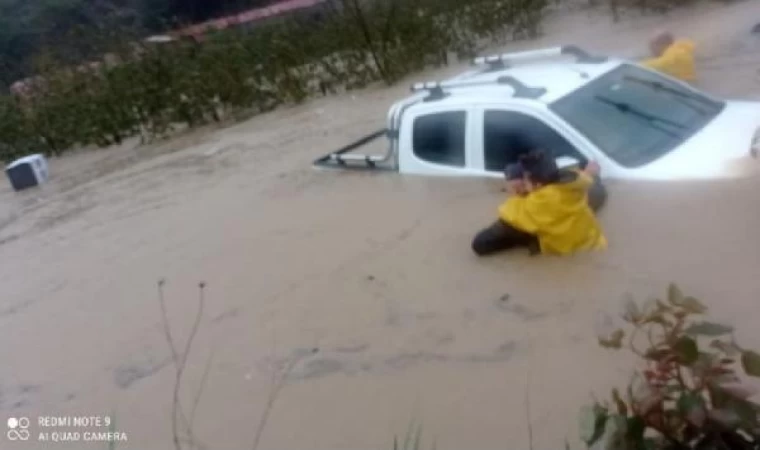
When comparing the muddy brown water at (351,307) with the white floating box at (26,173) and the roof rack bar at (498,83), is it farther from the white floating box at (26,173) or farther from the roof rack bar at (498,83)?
the white floating box at (26,173)

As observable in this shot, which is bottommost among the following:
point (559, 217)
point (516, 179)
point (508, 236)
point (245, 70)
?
point (245, 70)

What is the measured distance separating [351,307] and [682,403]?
4.48 metres

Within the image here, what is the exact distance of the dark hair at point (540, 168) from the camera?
23.1 feet

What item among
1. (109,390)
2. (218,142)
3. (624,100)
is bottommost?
(218,142)

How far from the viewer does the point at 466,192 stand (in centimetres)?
840

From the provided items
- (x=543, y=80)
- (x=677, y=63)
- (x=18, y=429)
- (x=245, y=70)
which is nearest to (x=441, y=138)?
(x=543, y=80)

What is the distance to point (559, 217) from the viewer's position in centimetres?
718

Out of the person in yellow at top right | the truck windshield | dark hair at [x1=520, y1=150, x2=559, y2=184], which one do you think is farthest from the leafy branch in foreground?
the person in yellow at top right

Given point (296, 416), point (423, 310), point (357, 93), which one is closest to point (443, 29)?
point (357, 93)

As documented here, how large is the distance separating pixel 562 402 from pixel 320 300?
2404 mm

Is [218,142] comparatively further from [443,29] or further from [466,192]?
[466,192]

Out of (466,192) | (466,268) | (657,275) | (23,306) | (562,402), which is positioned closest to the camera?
(562,402)

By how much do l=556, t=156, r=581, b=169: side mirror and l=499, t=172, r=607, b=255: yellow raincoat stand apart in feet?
0.68

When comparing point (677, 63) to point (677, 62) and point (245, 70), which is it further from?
point (245, 70)
